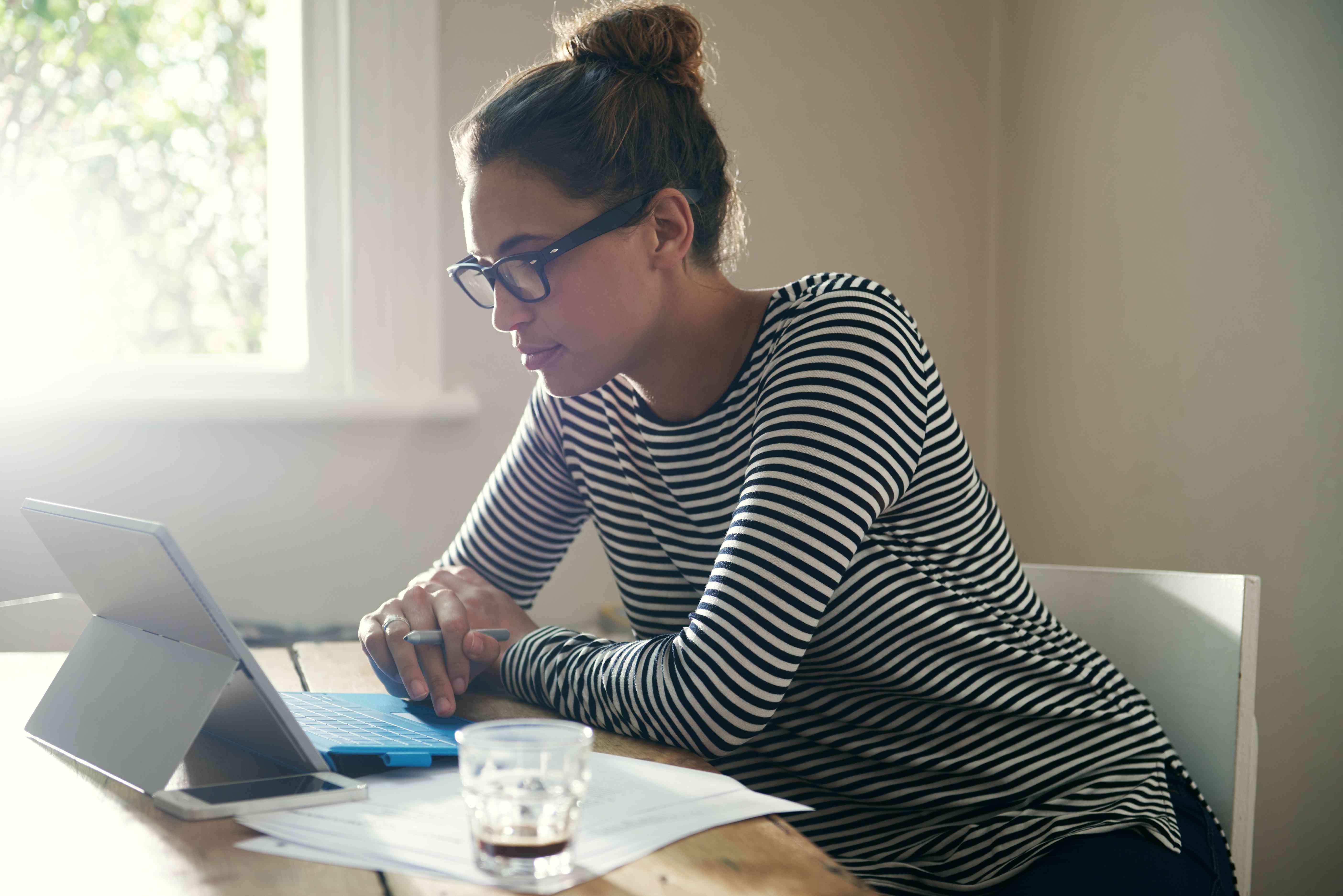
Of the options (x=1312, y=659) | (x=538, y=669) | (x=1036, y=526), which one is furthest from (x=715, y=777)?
(x=1036, y=526)

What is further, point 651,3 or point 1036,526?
point 1036,526

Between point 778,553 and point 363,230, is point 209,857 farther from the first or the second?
Result: point 363,230

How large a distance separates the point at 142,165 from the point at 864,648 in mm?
1608

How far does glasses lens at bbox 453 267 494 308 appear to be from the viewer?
1.02m

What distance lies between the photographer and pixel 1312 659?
1.46 meters

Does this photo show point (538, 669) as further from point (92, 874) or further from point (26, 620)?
point (26, 620)

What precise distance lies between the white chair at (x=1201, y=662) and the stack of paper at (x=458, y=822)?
0.58 meters

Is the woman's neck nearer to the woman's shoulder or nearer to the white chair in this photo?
the woman's shoulder

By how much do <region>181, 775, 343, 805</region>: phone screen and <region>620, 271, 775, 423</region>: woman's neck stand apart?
0.55m

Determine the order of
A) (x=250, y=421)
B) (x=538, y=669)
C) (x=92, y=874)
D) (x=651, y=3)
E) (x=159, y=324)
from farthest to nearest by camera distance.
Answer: (x=159, y=324) → (x=250, y=421) → (x=651, y=3) → (x=538, y=669) → (x=92, y=874)

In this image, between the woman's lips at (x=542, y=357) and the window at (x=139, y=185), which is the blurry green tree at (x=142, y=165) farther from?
the woman's lips at (x=542, y=357)

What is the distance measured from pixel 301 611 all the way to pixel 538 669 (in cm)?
110

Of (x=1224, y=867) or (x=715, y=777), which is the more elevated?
(x=715, y=777)

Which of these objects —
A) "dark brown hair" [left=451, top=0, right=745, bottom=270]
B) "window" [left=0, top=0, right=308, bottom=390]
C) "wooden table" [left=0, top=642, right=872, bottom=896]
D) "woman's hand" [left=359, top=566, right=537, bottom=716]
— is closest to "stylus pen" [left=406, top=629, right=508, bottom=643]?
"woman's hand" [left=359, top=566, right=537, bottom=716]
